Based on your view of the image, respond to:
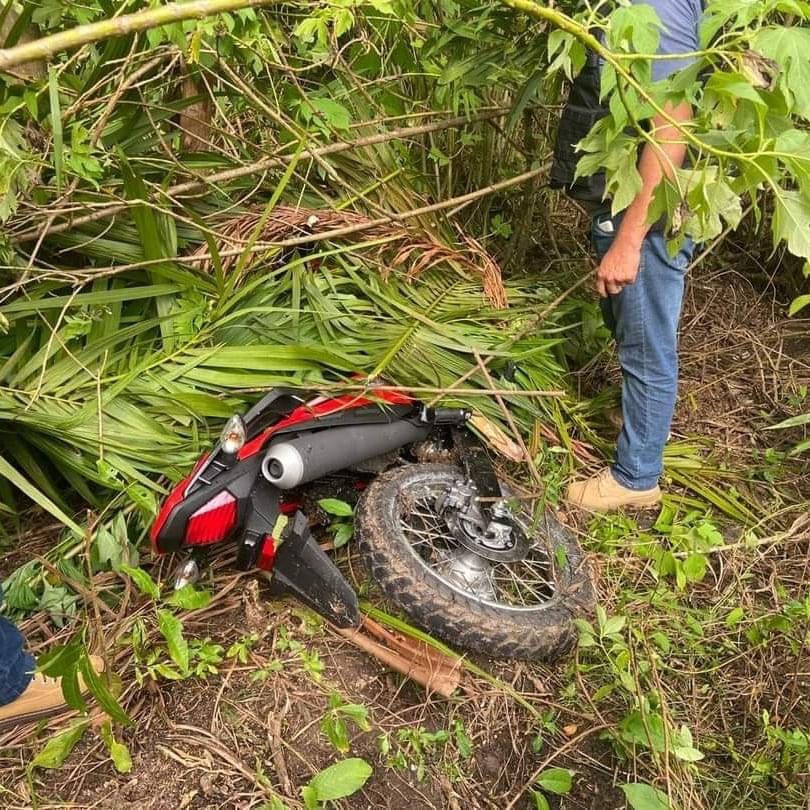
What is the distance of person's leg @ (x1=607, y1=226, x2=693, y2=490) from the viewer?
208 cm

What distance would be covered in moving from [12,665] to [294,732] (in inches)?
26.4

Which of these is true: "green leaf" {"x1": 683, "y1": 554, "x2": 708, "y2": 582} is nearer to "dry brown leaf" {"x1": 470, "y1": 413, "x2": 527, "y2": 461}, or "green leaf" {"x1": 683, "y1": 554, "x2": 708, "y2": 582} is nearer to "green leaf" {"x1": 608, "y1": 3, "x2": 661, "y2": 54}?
"dry brown leaf" {"x1": 470, "y1": 413, "x2": 527, "y2": 461}

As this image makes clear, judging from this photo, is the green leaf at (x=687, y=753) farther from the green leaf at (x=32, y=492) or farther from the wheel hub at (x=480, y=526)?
the green leaf at (x=32, y=492)

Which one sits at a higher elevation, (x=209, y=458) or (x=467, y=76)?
(x=467, y=76)

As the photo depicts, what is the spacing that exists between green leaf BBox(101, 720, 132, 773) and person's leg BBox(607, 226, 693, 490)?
5.56ft

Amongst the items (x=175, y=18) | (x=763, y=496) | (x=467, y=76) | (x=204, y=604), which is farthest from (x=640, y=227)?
(x=204, y=604)

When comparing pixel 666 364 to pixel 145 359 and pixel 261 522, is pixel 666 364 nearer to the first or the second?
pixel 261 522

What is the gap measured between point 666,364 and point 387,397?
2.99 feet

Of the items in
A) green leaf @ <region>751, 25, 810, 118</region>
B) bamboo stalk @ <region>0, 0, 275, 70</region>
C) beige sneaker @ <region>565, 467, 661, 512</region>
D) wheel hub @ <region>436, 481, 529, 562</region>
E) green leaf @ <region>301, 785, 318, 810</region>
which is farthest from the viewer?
beige sneaker @ <region>565, 467, 661, 512</region>

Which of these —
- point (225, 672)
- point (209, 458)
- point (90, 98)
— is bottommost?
point (225, 672)

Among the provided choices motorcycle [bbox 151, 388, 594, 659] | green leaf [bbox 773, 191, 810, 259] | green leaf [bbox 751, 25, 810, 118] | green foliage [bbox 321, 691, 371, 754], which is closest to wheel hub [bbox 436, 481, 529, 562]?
motorcycle [bbox 151, 388, 594, 659]

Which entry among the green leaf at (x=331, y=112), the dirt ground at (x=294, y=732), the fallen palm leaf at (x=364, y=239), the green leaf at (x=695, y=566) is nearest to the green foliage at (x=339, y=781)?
the dirt ground at (x=294, y=732)

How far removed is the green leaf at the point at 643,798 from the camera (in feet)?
4.67

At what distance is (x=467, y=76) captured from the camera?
234cm
